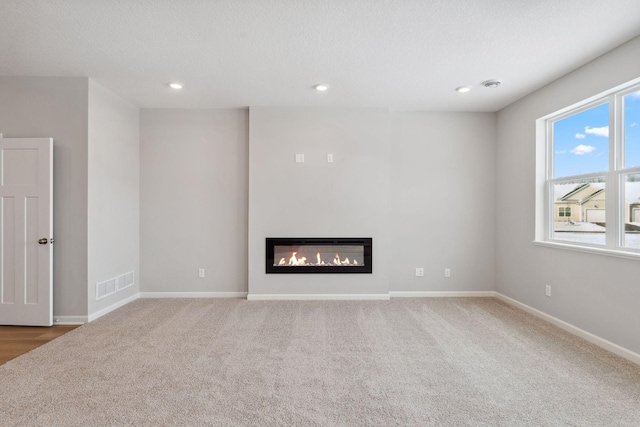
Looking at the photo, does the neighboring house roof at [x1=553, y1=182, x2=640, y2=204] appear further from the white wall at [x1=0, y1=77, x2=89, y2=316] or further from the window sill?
the white wall at [x1=0, y1=77, x2=89, y2=316]

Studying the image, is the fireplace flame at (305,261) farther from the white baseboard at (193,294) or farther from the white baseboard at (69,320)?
the white baseboard at (69,320)

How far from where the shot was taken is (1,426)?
5.65ft

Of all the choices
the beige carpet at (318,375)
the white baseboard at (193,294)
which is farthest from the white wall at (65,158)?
the white baseboard at (193,294)

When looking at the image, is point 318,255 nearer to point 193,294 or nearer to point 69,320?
point 193,294

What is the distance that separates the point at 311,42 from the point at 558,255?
129 inches

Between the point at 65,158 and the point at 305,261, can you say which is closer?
the point at 65,158

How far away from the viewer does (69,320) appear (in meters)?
3.33

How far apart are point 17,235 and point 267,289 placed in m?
2.73

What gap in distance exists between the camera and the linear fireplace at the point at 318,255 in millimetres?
4227

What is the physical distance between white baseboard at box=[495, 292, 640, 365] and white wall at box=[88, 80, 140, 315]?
4981mm

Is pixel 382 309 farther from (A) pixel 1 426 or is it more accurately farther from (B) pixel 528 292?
(A) pixel 1 426

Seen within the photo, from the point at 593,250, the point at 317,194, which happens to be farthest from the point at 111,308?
the point at 593,250

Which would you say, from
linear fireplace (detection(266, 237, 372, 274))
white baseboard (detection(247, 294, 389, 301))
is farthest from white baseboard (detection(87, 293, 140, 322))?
linear fireplace (detection(266, 237, 372, 274))

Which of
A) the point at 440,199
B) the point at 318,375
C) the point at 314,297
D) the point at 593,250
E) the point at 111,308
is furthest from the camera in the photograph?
the point at 440,199
